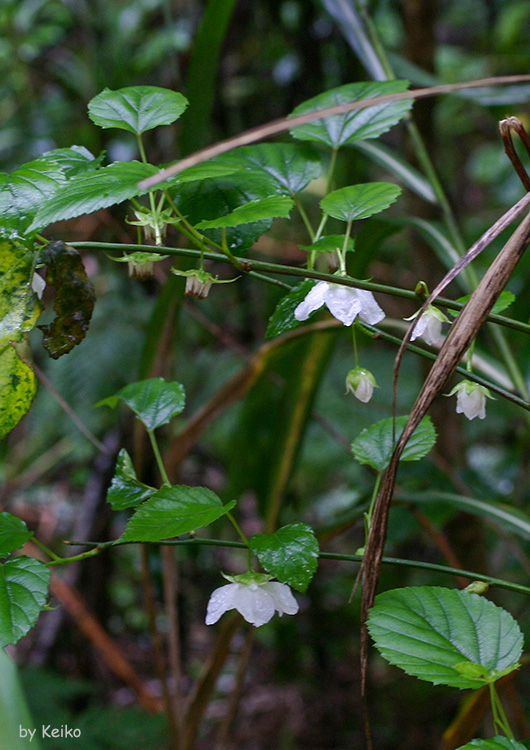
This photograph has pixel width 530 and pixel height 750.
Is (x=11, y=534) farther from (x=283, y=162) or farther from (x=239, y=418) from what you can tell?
(x=239, y=418)

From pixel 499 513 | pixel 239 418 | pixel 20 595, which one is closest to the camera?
pixel 20 595

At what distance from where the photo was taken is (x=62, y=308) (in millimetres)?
417

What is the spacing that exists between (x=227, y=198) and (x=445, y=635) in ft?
1.04

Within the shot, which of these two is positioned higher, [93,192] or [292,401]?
[93,192]

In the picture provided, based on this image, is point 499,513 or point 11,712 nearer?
point 11,712

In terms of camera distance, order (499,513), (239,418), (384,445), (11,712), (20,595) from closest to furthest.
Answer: (11,712) → (20,595) → (384,445) → (499,513) → (239,418)

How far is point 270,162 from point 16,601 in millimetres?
362

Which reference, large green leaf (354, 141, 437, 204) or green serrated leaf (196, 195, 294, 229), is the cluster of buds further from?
large green leaf (354, 141, 437, 204)

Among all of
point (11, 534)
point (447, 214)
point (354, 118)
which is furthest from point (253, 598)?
point (447, 214)

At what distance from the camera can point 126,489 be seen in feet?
1.46

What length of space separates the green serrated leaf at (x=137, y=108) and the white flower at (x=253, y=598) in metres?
0.30

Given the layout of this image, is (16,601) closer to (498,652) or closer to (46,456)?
(498,652)

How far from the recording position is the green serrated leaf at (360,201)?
41 centimetres

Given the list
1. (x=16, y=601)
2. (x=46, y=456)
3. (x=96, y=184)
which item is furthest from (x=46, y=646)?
(x=96, y=184)
